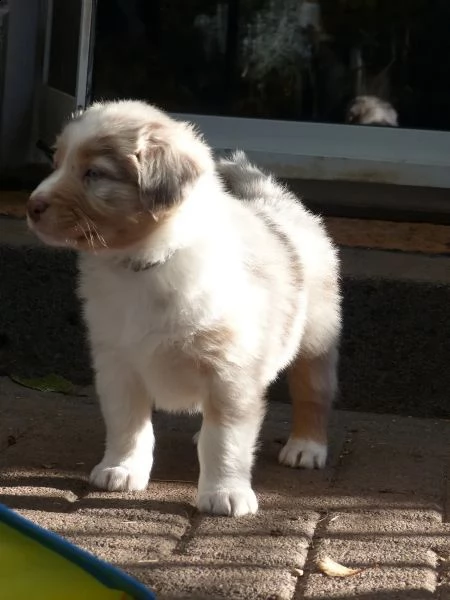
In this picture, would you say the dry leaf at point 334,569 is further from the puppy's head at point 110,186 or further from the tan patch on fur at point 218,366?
the puppy's head at point 110,186

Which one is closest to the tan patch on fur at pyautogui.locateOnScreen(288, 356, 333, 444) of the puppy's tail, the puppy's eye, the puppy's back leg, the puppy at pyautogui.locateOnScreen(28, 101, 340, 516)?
the puppy's back leg

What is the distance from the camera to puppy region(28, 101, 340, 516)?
11.9ft

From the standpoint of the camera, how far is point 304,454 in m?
4.40

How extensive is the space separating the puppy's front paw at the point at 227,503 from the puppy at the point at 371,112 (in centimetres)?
299

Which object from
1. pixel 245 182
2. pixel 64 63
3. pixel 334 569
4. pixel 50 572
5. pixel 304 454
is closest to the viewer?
pixel 50 572

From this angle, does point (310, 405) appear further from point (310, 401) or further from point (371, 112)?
point (371, 112)

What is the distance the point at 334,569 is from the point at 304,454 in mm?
1078

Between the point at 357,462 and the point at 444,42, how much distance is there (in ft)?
8.61

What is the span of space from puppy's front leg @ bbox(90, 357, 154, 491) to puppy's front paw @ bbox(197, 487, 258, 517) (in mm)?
300

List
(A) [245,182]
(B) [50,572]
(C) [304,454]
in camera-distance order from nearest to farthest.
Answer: (B) [50,572] → (C) [304,454] → (A) [245,182]

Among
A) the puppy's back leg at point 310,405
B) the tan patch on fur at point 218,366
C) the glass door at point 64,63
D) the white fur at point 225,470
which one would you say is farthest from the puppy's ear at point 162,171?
the glass door at point 64,63

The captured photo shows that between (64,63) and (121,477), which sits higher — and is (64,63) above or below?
above

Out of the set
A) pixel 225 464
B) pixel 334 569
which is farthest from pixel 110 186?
pixel 334 569

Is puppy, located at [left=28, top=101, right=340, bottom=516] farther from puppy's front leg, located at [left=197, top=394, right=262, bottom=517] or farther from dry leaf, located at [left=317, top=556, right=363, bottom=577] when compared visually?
dry leaf, located at [left=317, top=556, right=363, bottom=577]
